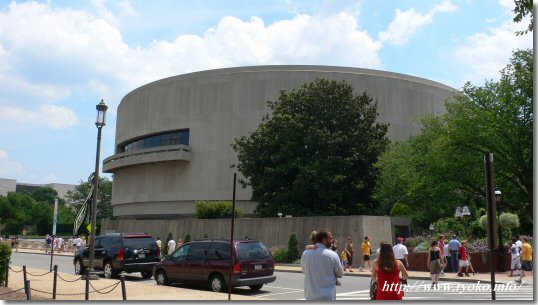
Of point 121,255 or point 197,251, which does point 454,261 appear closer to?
point 197,251

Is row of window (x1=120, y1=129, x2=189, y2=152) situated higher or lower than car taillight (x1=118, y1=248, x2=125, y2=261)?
higher

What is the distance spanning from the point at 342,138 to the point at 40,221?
297 ft

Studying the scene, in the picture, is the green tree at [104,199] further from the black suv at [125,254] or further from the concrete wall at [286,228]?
the black suv at [125,254]

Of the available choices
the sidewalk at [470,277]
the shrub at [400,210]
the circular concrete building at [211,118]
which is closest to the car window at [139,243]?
the sidewalk at [470,277]

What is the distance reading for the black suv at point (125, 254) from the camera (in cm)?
2092

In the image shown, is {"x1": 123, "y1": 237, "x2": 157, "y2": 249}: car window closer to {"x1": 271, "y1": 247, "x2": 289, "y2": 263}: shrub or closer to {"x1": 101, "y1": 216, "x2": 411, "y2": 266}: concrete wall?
{"x1": 271, "y1": 247, "x2": 289, "y2": 263}: shrub

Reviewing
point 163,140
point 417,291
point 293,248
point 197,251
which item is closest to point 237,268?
point 197,251

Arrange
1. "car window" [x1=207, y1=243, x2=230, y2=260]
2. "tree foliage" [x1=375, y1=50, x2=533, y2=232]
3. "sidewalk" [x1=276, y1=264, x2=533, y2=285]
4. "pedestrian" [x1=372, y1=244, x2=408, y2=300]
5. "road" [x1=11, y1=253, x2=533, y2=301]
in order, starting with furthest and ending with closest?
"tree foliage" [x1=375, y1=50, x2=533, y2=232] < "sidewalk" [x1=276, y1=264, x2=533, y2=285] < "car window" [x1=207, y1=243, x2=230, y2=260] < "road" [x1=11, y1=253, x2=533, y2=301] < "pedestrian" [x1=372, y1=244, x2=408, y2=300]

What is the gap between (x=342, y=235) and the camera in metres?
A: 29.9

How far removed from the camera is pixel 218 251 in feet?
54.2

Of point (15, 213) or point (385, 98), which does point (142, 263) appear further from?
point (15, 213)

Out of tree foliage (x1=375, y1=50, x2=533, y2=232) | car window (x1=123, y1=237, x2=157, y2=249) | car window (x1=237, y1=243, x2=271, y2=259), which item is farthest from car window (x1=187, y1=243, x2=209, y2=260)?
tree foliage (x1=375, y1=50, x2=533, y2=232)

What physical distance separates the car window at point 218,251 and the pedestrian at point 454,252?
11.1 metres

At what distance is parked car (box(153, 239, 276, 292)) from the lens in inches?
630
